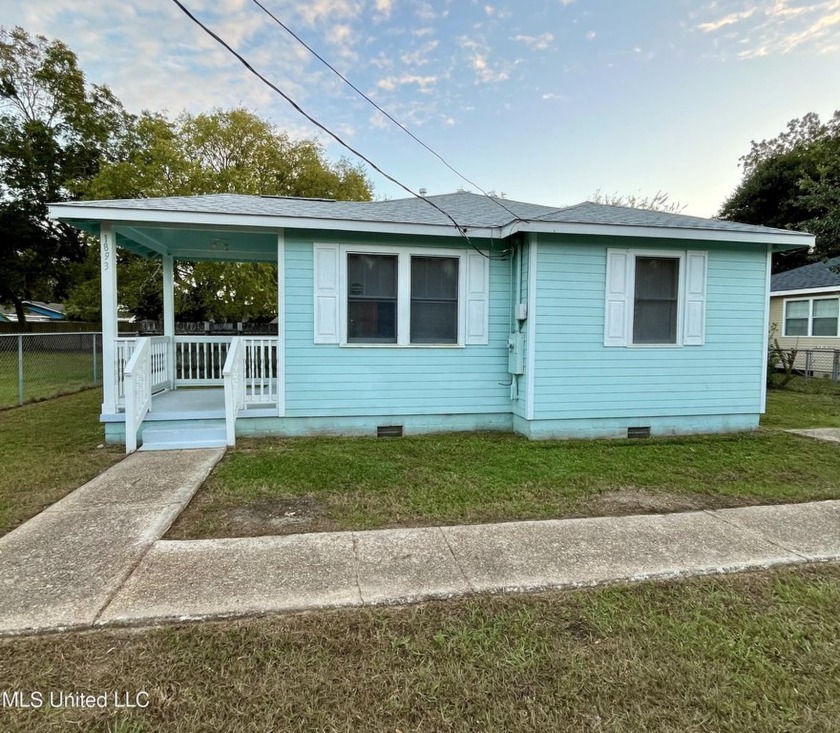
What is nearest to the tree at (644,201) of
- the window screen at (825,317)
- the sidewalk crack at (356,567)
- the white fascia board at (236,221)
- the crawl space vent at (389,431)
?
the window screen at (825,317)

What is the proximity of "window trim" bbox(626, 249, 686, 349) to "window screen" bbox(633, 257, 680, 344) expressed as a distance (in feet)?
0.14

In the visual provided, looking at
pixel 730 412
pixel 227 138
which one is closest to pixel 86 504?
pixel 730 412

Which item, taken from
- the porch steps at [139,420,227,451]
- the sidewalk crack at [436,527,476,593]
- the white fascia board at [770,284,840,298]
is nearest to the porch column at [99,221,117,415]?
the porch steps at [139,420,227,451]

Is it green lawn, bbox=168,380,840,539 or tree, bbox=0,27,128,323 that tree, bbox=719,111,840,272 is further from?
tree, bbox=0,27,128,323

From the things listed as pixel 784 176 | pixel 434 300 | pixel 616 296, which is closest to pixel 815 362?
pixel 616 296

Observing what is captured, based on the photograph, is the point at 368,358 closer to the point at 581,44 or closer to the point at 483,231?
the point at 483,231

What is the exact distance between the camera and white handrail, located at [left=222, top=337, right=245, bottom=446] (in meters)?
5.55

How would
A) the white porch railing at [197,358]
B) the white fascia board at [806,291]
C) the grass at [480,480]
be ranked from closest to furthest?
the grass at [480,480]
the white porch railing at [197,358]
the white fascia board at [806,291]

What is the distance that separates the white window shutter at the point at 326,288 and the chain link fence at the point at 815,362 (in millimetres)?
13179

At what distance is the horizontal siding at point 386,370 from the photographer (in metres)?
6.00

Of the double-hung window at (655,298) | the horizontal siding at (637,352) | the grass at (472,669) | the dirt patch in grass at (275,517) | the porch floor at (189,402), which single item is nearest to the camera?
the grass at (472,669)

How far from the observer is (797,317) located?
15.5 m

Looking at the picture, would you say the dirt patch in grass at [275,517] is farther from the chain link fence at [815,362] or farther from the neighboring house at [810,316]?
the neighboring house at [810,316]

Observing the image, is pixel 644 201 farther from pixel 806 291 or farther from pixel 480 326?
pixel 480 326
